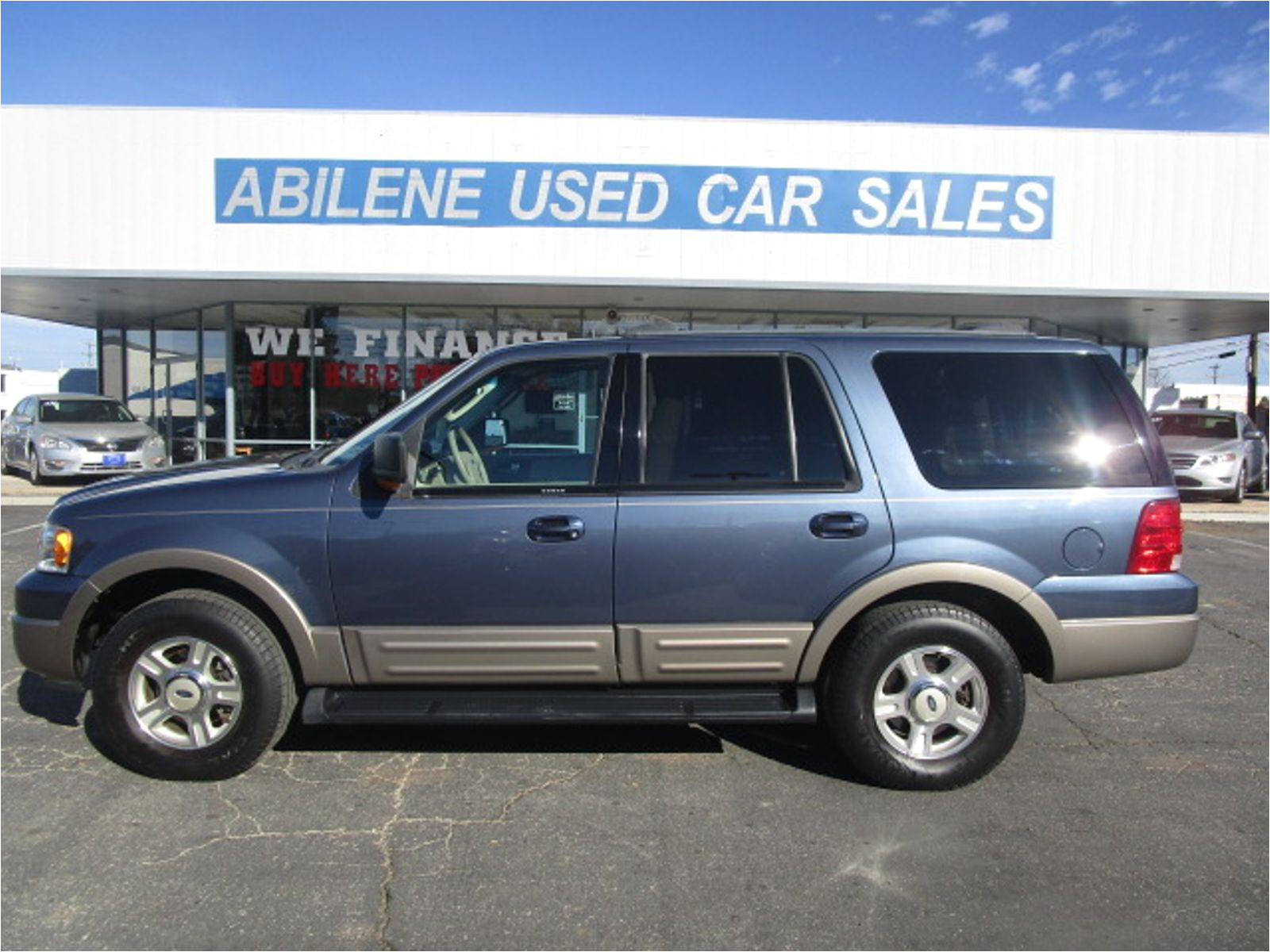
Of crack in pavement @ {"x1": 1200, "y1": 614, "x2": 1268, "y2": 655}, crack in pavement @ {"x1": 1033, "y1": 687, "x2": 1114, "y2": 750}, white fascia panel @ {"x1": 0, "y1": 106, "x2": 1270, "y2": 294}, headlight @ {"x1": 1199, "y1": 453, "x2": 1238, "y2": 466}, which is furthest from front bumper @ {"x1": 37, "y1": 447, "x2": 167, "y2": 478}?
headlight @ {"x1": 1199, "y1": 453, "x2": 1238, "y2": 466}

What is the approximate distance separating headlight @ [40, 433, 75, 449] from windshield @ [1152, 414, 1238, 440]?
1867cm

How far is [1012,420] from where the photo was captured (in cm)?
367

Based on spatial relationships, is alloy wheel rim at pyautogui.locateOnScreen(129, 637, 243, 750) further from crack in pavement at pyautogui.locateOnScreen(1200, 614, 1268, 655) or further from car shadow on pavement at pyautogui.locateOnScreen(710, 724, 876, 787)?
crack in pavement at pyautogui.locateOnScreen(1200, 614, 1268, 655)

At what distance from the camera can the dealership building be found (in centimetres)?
1322

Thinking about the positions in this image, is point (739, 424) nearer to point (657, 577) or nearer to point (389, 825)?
point (657, 577)

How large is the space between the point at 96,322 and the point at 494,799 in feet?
66.0

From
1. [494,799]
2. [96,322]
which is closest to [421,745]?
[494,799]

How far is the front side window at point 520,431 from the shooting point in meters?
3.60

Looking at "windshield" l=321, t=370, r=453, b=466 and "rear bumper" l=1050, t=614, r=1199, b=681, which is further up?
"windshield" l=321, t=370, r=453, b=466

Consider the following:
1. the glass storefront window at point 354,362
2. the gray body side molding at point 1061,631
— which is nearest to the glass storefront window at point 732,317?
the glass storefront window at point 354,362

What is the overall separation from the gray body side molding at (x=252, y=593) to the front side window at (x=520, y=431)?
726 mm

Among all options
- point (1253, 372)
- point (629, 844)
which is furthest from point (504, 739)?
point (1253, 372)

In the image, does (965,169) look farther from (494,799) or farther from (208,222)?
(494,799)

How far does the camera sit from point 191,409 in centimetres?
1683
